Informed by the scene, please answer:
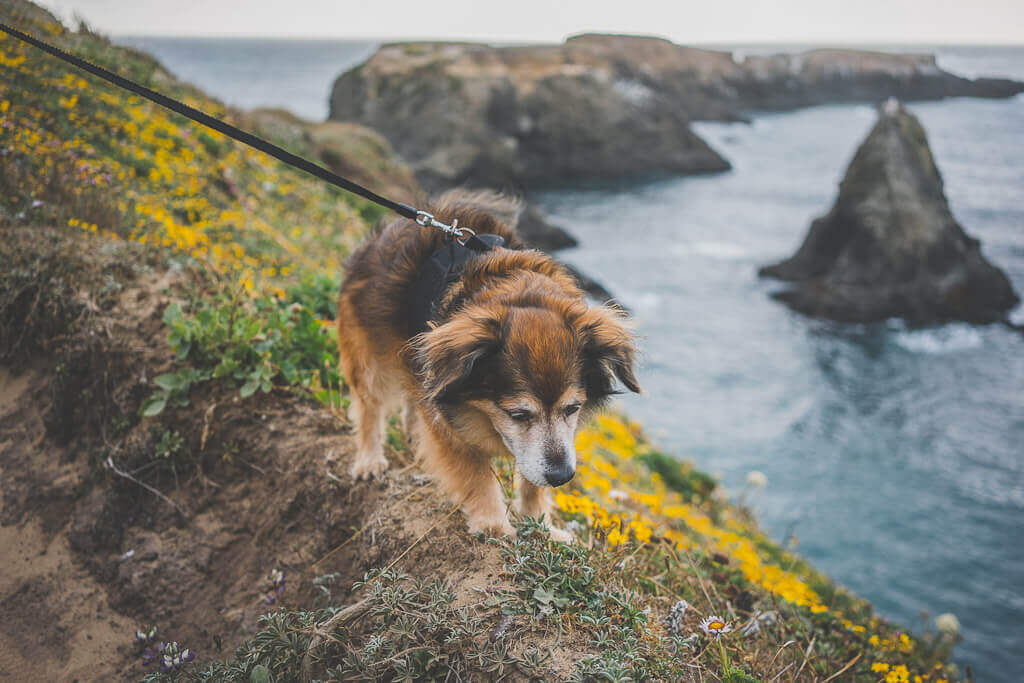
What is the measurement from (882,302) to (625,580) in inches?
937

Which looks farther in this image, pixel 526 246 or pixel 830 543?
pixel 830 543

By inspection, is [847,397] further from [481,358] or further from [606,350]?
[481,358]

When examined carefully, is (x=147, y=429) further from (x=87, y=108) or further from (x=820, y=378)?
(x=820, y=378)

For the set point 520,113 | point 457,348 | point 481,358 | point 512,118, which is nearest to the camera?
point 457,348

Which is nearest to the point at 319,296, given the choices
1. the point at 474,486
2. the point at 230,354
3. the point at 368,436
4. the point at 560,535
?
the point at 230,354

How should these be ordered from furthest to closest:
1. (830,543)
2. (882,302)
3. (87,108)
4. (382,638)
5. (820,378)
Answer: (882,302), (820,378), (830,543), (87,108), (382,638)

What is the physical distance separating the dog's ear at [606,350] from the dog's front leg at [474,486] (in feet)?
2.48

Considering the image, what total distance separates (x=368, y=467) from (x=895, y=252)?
25.2 metres

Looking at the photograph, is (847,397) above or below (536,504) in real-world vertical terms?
below

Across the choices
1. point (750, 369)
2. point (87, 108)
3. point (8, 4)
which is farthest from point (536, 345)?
point (750, 369)

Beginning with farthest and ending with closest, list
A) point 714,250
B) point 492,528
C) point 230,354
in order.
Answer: point 714,250, point 230,354, point 492,528

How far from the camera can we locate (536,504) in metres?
3.35

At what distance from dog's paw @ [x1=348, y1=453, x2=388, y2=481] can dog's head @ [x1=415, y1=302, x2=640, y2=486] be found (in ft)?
3.47

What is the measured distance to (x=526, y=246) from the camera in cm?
368
